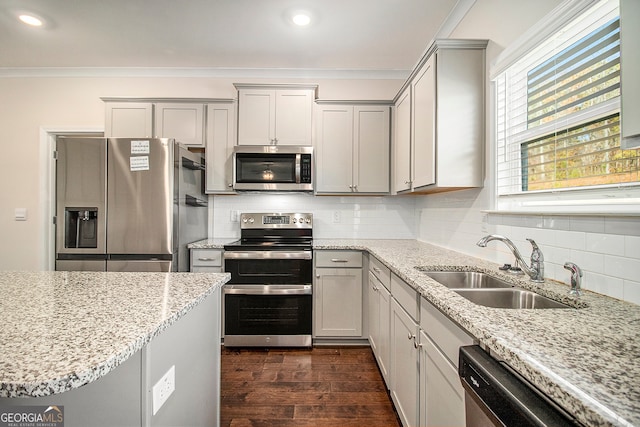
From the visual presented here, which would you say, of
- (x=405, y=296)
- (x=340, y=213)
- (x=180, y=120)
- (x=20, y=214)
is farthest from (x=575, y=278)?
(x=20, y=214)

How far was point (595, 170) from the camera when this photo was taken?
1.18m

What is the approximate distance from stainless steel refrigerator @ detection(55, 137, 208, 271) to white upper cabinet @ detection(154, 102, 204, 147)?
21.1 inches

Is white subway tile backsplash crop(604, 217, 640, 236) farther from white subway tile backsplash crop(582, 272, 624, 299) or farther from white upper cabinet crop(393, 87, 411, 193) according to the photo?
white upper cabinet crop(393, 87, 411, 193)

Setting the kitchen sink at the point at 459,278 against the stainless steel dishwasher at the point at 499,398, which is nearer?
the stainless steel dishwasher at the point at 499,398

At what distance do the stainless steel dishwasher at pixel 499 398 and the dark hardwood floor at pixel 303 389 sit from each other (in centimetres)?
115

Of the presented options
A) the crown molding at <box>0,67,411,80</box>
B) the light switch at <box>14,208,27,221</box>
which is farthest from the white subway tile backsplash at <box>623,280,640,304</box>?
the light switch at <box>14,208,27,221</box>

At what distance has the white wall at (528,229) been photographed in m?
1.06

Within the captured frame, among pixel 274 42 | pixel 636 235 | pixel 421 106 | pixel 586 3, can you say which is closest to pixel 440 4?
pixel 421 106

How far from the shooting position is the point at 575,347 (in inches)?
27.1

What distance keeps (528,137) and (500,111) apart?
11.4 inches

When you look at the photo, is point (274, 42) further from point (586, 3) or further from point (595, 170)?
point (595, 170)

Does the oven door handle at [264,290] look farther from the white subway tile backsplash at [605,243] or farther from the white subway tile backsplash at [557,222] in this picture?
the white subway tile backsplash at [605,243]

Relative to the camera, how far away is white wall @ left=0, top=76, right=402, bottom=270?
313cm

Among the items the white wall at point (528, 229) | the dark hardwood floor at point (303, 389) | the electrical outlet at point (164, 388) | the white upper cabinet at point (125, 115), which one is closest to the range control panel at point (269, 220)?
the dark hardwood floor at point (303, 389)
